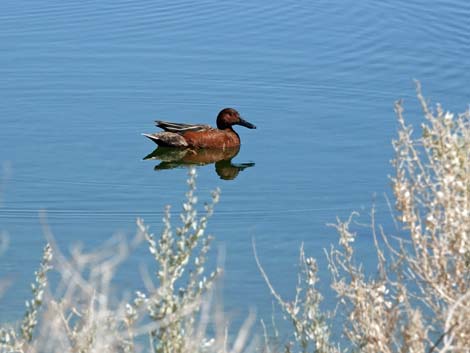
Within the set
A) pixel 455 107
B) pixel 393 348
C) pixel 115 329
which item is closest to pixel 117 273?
pixel 393 348

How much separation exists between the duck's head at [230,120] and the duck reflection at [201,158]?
0.29 m

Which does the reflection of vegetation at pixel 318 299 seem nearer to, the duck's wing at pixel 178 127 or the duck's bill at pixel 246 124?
the duck's wing at pixel 178 127

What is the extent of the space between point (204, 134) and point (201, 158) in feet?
0.92

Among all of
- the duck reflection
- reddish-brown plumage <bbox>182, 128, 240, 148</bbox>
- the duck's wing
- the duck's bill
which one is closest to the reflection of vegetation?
the duck reflection

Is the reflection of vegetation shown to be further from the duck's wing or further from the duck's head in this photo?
the duck's head

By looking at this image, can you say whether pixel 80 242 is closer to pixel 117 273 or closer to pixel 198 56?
pixel 117 273

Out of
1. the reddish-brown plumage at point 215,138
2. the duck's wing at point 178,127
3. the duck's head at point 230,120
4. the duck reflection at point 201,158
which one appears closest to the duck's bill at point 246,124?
the duck's head at point 230,120

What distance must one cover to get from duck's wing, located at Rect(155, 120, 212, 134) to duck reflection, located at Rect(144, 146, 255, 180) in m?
0.29

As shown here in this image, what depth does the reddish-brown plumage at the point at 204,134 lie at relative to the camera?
14102mm

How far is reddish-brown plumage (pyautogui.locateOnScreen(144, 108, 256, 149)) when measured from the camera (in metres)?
14.1

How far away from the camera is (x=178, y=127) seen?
14031mm

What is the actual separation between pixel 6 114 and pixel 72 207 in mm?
3077

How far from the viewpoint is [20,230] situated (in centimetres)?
1105

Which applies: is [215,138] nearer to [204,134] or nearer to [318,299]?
[204,134]
